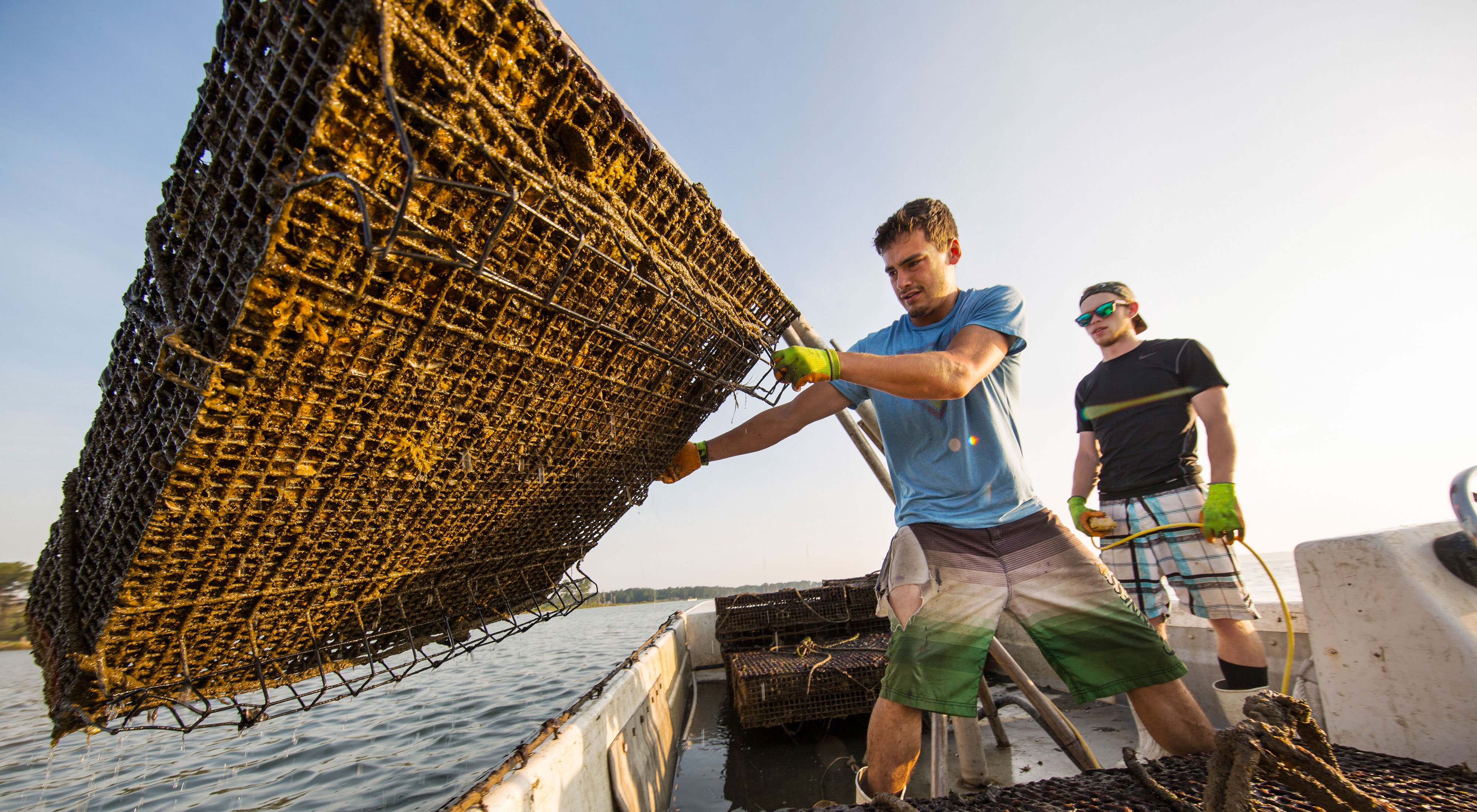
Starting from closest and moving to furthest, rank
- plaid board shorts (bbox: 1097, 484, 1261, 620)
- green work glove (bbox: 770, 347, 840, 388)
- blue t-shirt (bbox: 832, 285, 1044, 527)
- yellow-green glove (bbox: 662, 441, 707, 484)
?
green work glove (bbox: 770, 347, 840, 388) → blue t-shirt (bbox: 832, 285, 1044, 527) → plaid board shorts (bbox: 1097, 484, 1261, 620) → yellow-green glove (bbox: 662, 441, 707, 484)

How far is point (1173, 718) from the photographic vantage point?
6.21 ft

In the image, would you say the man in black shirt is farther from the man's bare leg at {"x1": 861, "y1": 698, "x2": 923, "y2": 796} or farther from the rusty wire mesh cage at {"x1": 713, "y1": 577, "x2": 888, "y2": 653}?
the rusty wire mesh cage at {"x1": 713, "y1": 577, "x2": 888, "y2": 653}

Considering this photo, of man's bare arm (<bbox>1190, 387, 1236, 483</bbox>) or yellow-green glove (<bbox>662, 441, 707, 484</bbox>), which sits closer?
man's bare arm (<bbox>1190, 387, 1236, 483</bbox>)

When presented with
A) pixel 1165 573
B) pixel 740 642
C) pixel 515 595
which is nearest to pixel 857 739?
pixel 740 642

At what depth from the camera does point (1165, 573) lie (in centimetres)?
303

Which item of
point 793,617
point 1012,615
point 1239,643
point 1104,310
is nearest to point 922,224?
point 1012,615

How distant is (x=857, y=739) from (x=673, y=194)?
14.7ft

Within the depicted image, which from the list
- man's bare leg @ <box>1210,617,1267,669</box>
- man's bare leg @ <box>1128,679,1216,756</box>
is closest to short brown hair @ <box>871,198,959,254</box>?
man's bare leg @ <box>1128,679,1216,756</box>

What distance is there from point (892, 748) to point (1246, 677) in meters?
2.07

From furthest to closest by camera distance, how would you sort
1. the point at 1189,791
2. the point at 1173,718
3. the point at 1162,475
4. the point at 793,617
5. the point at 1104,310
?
the point at 793,617 → the point at 1104,310 → the point at 1162,475 → the point at 1173,718 → the point at 1189,791

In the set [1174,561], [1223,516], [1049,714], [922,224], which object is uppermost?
[922,224]

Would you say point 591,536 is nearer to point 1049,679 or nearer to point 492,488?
point 492,488

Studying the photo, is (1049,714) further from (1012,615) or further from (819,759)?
(819,759)

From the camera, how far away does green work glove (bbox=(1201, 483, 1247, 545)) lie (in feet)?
9.05
